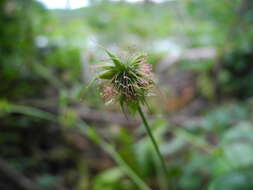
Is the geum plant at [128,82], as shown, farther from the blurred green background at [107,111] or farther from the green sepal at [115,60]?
the blurred green background at [107,111]

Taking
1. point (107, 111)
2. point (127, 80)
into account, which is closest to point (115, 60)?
point (127, 80)

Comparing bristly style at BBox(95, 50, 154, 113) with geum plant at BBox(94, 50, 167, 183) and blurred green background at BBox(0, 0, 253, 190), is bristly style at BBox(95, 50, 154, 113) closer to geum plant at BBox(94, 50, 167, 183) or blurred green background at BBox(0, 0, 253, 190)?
geum plant at BBox(94, 50, 167, 183)

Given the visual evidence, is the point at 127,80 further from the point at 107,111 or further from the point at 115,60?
the point at 107,111

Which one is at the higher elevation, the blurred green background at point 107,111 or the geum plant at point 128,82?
the blurred green background at point 107,111

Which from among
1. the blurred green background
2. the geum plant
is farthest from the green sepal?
the blurred green background

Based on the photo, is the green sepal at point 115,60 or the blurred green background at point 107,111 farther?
the blurred green background at point 107,111

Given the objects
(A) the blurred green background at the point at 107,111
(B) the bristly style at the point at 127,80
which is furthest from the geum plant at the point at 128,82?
(A) the blurred green background at the point at 107,111
